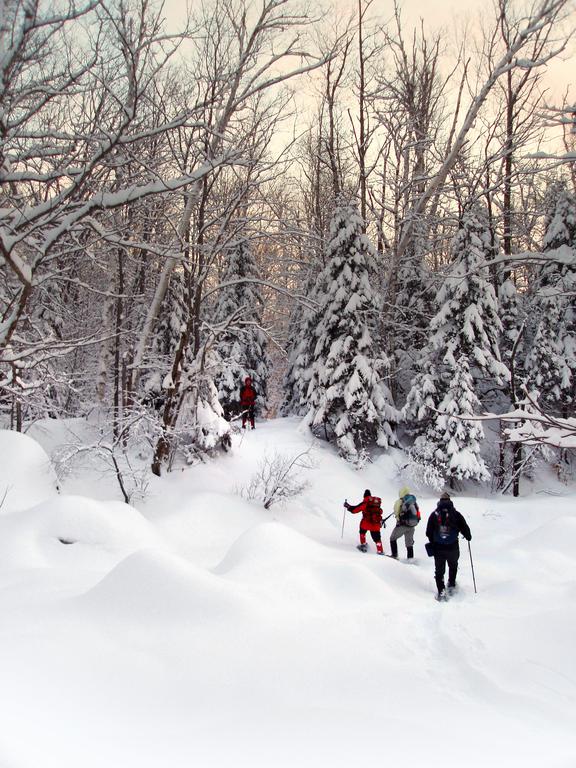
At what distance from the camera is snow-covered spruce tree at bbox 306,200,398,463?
1936cm

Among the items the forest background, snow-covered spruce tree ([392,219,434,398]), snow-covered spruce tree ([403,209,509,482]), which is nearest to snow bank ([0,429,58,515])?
the forest background

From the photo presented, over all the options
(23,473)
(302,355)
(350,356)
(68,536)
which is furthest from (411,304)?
(68,536)

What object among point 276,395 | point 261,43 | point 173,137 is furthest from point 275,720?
point 276,395

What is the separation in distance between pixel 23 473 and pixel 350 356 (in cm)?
1210

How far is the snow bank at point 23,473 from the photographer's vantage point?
1066 cm

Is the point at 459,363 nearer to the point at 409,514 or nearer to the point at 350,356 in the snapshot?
the point at 350,356

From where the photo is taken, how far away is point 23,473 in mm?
11312

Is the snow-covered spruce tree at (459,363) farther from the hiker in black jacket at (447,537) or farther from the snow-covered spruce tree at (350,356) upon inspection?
the hiker in black jacket at (447,537)

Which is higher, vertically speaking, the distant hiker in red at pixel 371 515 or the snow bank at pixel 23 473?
the snow bank at pixel 23 473

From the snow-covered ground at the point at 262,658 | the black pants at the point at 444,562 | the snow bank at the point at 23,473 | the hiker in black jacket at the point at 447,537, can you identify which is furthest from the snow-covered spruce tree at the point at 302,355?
the snow-covered ground at the point at 262,658

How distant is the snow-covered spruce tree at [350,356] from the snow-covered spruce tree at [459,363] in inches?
62.3

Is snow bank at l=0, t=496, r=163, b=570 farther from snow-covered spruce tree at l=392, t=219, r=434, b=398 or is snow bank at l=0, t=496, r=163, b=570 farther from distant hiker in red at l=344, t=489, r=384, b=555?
snow-covered spruce tree at l=392, t=219, r=434, b=398

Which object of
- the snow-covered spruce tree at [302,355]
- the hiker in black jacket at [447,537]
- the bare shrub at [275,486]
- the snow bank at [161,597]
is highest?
the snow-covered spruce tree at [302,355]

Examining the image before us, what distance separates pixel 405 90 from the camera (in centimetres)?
2116
